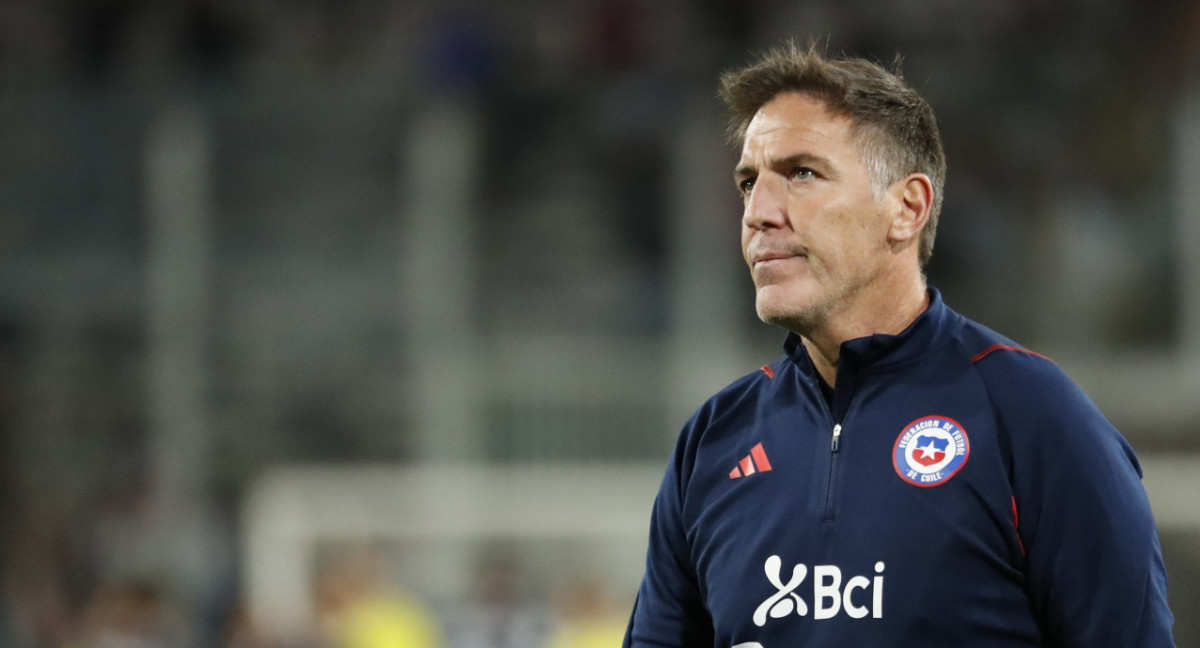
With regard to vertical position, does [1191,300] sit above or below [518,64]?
below

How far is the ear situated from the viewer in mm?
2199

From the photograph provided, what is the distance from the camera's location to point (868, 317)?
2.20m

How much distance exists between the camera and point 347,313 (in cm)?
844

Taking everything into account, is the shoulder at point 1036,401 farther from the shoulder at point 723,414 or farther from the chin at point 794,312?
the shoulder at point 723,414

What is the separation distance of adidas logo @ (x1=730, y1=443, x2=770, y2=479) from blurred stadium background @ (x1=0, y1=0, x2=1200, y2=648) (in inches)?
226

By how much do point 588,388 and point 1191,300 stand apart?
125 inches

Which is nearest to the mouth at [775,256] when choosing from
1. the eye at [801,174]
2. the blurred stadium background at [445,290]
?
the eye at [801,174]

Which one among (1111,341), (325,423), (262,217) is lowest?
(325,423)

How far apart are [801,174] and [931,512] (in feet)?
1.69

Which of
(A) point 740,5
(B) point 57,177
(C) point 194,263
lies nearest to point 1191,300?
(A) point 740,5

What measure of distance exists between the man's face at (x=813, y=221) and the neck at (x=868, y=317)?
0.5 inches

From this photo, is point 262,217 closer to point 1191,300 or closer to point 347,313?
point 347,313

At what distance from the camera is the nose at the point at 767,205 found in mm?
2170

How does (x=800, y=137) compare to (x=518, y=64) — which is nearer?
(x=800, y=137)
